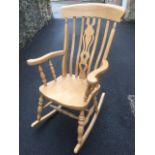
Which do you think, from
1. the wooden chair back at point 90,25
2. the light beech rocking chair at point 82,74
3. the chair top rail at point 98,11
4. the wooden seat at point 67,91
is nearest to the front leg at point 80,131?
the light beech rocking chair at point 82,74

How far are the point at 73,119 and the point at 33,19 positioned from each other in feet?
8.54

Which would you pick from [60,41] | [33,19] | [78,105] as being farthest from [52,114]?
[33,19]

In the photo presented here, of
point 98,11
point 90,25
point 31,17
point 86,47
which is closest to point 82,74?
point 86,47

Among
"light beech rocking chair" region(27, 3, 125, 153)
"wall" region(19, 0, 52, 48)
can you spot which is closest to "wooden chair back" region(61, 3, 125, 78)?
"light beech rocking chair" region(27, 3, 125, 153)

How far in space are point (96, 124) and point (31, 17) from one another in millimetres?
2672

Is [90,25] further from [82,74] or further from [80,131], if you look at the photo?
[80,131]

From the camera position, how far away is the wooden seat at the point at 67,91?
1.45 meters

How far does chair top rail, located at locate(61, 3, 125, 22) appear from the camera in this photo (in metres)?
1.47

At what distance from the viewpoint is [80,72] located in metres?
1.79

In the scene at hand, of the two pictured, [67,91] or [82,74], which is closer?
[67,91]

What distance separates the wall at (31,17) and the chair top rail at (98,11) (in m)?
1.82

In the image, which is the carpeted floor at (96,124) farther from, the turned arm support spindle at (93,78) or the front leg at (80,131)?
the turned arm support spindle at (93,78)

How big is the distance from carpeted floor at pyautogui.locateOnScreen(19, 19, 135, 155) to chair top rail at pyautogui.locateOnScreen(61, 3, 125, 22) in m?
0.95

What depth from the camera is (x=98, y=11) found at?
62.9 inches
